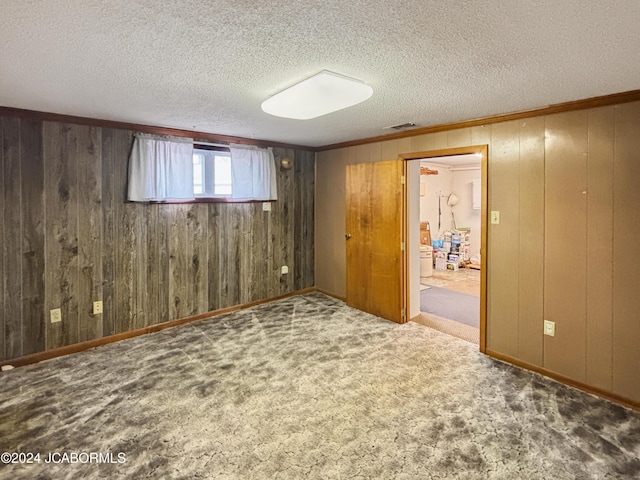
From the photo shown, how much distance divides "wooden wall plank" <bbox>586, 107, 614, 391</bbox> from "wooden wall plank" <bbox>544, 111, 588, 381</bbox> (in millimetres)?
37

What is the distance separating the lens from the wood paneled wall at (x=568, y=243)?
243 centimetres

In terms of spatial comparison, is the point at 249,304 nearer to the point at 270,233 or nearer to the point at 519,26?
the point at 270,233

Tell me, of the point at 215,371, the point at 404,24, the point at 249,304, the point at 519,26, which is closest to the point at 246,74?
the point at 404,24

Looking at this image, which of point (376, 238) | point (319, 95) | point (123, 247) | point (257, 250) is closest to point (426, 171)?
point (376, 238)

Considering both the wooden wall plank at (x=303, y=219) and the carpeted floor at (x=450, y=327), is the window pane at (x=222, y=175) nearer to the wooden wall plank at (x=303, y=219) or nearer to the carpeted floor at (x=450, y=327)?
the wooden wall plank at (x=303, y=219)

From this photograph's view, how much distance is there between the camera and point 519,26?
150 centimetres

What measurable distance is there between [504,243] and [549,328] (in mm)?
790

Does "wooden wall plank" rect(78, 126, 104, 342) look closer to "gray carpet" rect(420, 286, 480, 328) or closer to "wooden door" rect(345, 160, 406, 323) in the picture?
"wooden door" rect(345, 160, 406, 323)

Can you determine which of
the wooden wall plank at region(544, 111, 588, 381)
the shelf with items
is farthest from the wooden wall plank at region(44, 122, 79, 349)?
the shelf with items

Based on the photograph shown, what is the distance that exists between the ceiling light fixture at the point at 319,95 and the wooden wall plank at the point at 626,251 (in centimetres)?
185

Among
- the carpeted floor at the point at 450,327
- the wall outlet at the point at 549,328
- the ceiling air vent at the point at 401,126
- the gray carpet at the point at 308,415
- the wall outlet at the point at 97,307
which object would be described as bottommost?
the gray carpet at the point at 308,415

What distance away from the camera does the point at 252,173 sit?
14.6ft

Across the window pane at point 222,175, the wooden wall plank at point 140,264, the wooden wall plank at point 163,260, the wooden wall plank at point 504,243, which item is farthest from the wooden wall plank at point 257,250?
the wooden wall plank at point 504,243

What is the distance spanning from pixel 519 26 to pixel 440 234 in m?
7.01
